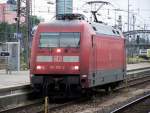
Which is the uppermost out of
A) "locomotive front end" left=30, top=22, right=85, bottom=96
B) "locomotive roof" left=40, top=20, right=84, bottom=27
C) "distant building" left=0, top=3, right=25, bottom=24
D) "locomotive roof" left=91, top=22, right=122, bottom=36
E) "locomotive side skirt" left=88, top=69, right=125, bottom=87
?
"distant building" left=0, top=3, right=25, bottom=24

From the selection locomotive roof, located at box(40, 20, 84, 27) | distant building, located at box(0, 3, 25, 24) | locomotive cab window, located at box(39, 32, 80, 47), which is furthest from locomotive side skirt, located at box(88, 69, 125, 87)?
distant building, located at box(0, 3, 25, 24)

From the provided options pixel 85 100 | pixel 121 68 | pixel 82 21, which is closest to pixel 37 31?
pixel 82 21

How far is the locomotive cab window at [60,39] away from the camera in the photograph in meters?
18.4

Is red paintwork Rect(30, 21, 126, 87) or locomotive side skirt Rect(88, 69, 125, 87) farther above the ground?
red paintwork Rect(30, 21, 126, 87)

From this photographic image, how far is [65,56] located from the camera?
18.2 meters

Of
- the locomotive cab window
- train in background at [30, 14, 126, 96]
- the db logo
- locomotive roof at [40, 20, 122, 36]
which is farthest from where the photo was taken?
locomotive roof at [40, 20, 122, 36]

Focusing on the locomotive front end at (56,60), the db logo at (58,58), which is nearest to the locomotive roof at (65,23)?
the locomotive front end at (56,60)

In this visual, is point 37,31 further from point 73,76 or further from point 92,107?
point 92,107

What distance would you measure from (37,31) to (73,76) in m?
2.36

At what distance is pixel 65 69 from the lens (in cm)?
1805

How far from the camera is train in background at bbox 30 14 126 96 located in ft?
59.1

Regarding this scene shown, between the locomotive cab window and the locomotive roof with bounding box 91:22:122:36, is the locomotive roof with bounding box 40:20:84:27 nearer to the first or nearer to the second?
the locomotive cab window

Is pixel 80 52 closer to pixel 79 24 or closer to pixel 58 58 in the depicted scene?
pixel 58 58

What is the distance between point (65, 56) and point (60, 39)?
2.49 feet
